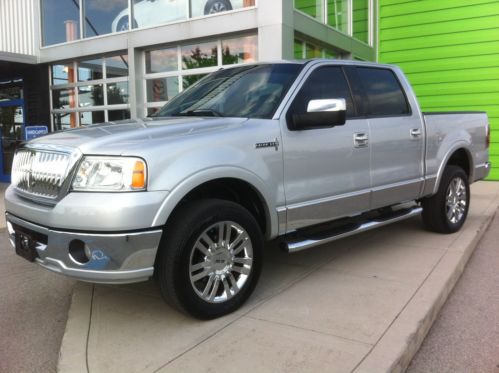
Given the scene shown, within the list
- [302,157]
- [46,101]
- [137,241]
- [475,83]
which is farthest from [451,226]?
[46,101]

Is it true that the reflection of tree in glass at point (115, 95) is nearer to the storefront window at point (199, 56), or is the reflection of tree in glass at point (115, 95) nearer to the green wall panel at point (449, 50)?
the storefront window at point (199, 56)

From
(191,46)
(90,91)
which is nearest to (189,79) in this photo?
(191,46)

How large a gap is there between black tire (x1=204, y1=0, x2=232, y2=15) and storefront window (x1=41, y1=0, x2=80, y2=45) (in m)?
4.07

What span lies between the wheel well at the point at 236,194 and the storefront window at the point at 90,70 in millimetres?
8901

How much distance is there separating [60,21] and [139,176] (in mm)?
10955

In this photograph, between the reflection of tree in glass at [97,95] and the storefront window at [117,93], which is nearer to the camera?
the storefront window at [117,93]

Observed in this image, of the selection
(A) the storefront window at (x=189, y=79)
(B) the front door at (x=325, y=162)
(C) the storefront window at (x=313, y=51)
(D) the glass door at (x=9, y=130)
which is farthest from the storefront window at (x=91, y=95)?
(B) the front door at (x=325, y=162)

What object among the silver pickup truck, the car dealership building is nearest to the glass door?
the car dealership building

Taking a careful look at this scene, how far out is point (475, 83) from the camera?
1192 centimetres

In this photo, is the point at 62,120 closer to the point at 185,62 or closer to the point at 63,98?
the point at 63,98

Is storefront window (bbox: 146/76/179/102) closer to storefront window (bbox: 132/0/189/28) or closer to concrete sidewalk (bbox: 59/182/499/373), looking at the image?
storefront window (bbox: 132/0/189/28)

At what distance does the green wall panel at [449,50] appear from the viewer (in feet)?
38.5

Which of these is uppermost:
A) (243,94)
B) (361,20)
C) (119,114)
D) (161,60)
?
(361,20)

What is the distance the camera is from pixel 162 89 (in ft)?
35.4
